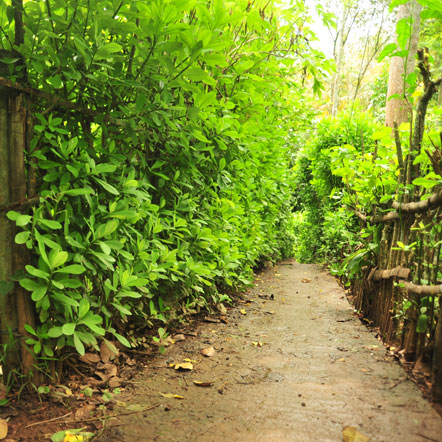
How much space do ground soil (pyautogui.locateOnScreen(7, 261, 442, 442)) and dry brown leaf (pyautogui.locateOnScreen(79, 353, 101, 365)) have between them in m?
0.23

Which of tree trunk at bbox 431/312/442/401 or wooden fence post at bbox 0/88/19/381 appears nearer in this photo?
wooden fence post at bbox 0/88/19/381

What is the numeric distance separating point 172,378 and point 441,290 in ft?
5.30

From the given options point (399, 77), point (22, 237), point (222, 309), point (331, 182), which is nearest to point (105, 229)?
point (22, 237)

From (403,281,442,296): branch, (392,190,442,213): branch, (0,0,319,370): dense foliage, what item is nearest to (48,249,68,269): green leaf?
(0,0,319,370): dense foliage

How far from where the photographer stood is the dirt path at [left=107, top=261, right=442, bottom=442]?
1737mm

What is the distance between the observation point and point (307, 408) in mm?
1962

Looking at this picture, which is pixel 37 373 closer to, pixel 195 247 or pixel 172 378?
pixel 172 378

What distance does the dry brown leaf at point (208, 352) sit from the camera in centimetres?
275

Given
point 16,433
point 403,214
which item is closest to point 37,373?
point 16,433

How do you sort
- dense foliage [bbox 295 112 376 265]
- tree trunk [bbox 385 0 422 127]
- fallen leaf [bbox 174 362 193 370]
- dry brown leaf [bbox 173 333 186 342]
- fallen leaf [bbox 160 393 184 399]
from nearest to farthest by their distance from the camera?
1. fallen leaf [bbox 160 393 184 399]
2. fallen leaf [bbox 174 362 193 370]
3. dry brown leaf [bbox 173 333 186 342]
4. dense foliage [bbox 295 112 376 265]
5. tree trunk [bbox 385 0 422 127]

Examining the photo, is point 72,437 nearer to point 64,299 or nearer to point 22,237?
point 64,299

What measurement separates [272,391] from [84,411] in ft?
3.38

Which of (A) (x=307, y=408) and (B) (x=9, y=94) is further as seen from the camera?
(A) (x=307, y=408)

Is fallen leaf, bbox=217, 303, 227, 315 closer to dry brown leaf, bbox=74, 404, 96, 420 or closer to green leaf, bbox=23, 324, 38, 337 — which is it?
dry brown leaf, bbox=74, 404, 96, 420
